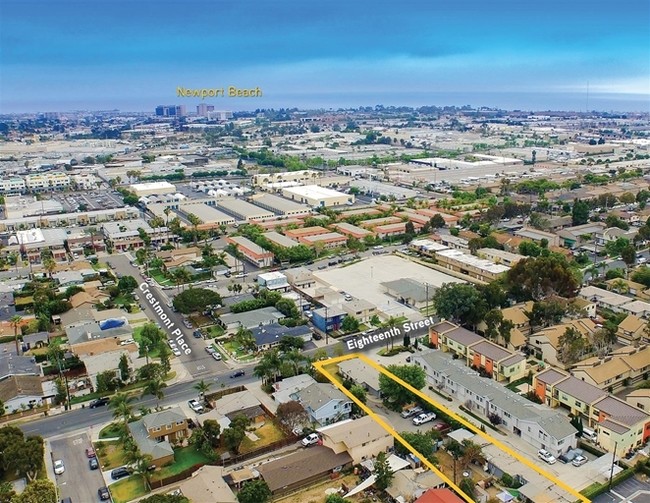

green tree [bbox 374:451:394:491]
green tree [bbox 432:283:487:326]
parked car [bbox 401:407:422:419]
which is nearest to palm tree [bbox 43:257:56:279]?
green tree [bbox 432:283:487:326]

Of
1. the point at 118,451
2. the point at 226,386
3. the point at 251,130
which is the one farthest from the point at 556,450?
the point at 251,130

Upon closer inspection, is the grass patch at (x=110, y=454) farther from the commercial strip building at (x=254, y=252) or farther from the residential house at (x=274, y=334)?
the commercial strip building at (x=254, y=252)

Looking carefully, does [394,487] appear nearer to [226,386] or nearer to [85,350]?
[226,386]

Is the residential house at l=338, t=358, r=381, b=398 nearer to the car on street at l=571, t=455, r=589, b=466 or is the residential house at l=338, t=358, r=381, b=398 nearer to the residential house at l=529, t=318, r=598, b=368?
the car on street at l=571, t=455, r=589, b=466

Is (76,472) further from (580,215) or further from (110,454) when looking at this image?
(580,215)

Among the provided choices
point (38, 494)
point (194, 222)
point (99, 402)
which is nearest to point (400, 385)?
point (99, 402)

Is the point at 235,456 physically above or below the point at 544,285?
below

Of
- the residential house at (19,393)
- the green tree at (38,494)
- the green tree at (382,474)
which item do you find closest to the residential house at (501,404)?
the green tree at (382,474)
